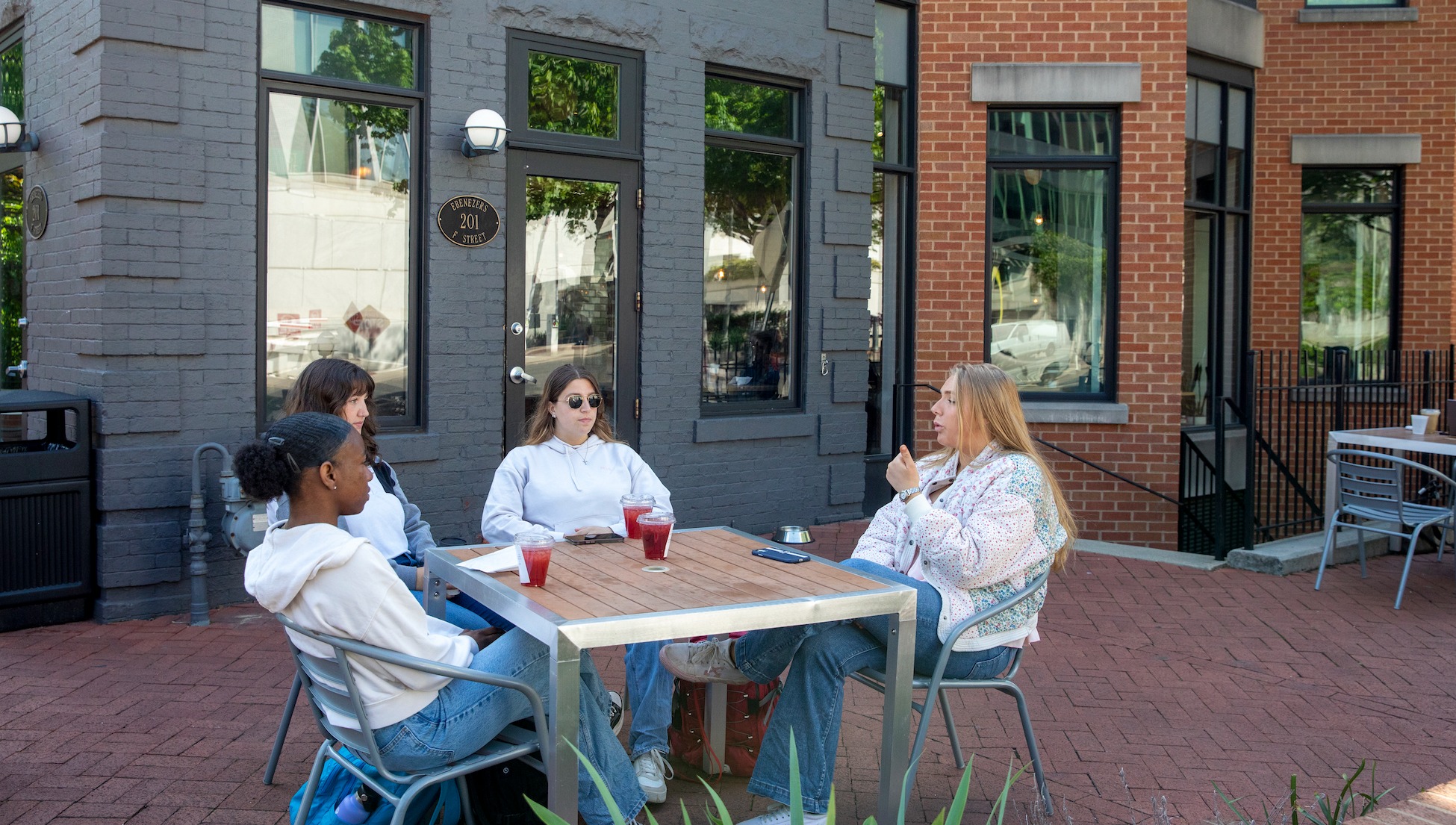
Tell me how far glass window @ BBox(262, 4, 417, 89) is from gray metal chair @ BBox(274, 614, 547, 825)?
13.6 feet

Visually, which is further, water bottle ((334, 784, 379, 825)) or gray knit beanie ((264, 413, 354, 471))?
water bottle ((334, 784, 379, 825))

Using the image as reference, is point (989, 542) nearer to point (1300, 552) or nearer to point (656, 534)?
point (656, 534)

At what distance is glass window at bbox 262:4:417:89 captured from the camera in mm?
6359

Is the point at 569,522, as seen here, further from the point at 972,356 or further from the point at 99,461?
the point at 972,356

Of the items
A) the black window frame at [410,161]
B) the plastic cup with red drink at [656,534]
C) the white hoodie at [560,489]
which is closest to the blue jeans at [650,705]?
the plastic cup with red drink at [656,534]

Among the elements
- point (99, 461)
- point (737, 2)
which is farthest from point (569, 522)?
point (737, 2)

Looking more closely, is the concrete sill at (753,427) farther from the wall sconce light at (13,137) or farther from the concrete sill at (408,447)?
the wall sconce light at (13,137)

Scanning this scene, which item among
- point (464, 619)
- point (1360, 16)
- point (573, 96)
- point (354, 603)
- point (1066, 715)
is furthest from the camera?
point (1360, 16)

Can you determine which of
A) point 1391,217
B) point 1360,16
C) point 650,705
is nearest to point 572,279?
point 650,705

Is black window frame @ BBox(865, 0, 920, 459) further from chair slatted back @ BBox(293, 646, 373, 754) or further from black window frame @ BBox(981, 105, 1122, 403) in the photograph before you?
chair slatted back @ BBox(293, 646, 373, 754)

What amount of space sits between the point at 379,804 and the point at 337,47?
14.6 ft

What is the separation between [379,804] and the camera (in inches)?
134

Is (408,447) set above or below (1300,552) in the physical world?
above

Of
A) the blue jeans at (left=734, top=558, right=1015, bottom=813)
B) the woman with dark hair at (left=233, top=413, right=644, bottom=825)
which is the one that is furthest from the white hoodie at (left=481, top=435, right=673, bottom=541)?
the woman with dark hair at (left=233, top=413, right=644, bottom=825)
